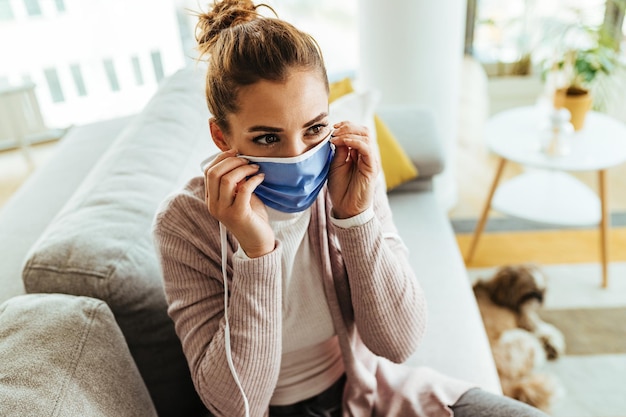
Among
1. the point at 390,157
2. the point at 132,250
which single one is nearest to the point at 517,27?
the point at 390,157

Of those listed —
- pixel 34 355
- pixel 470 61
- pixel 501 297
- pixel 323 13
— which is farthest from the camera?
pixel 323 13

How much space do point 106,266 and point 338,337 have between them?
0.44 m

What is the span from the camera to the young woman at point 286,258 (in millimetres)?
811

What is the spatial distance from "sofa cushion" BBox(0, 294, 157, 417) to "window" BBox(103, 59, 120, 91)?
274 cm

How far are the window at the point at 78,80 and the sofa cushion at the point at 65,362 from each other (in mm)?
2779

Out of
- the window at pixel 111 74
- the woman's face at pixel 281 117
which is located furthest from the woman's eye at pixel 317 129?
the window at pixel 111 74

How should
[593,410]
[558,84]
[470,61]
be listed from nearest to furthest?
[593,410] → [558,84] → [470,61]

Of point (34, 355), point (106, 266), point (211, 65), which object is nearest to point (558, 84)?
point (211, 65)

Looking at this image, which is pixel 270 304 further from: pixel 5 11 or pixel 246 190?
pixel 5 11

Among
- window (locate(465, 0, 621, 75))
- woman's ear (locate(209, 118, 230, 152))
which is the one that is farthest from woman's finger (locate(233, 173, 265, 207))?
window (locate(465, 0, 621, 75))

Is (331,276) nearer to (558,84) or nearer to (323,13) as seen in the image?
(558,84)

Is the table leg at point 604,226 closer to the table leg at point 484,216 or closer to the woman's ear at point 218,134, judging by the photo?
the table leg at point 484,216

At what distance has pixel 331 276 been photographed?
1.00 m

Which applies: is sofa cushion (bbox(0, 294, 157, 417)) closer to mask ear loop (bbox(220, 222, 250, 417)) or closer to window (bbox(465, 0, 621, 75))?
mask ear loop (bbox(220, 222, 250, 417))
